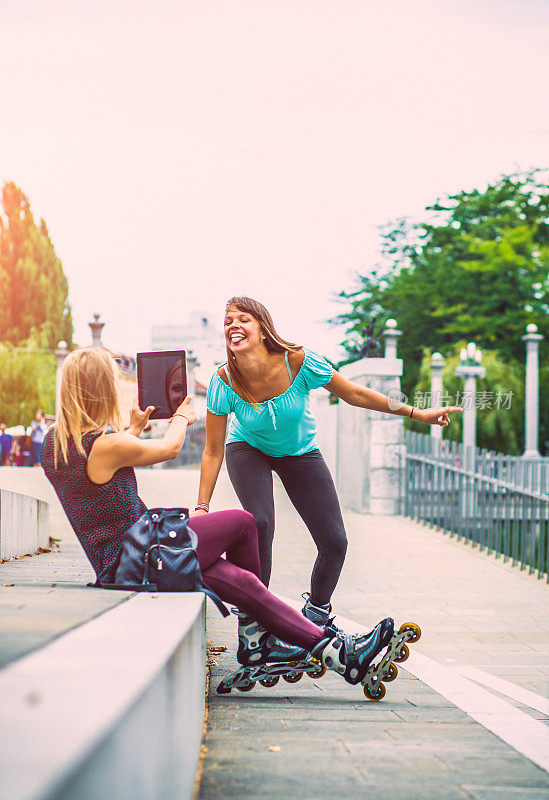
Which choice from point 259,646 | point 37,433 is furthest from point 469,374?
point 259,646

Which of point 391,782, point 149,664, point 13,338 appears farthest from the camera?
point 13,338

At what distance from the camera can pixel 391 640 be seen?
12.4 ft

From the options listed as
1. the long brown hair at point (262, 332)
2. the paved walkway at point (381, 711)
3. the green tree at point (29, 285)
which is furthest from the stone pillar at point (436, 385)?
the green tree at point (29, 285)

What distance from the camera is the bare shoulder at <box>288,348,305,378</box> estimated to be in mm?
4461

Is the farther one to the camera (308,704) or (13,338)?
(13,338)

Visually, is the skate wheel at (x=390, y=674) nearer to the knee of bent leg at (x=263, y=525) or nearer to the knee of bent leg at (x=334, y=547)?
the knee of bent leg at (x=334, y=547)

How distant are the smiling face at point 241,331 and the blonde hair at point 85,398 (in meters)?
0.73

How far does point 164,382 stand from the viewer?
162 inches

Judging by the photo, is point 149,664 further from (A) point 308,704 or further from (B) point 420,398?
(B) point 420,398

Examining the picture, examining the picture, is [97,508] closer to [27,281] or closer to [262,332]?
[262,332]

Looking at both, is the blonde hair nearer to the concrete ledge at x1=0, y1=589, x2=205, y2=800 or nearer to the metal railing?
the concrete ledge at x1=0, y1=589, x2=205, y2=800

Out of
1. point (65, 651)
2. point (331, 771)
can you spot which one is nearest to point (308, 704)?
point (331, 771)

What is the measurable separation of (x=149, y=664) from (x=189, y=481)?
59.5 ft

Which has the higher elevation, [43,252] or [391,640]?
[43,252]
